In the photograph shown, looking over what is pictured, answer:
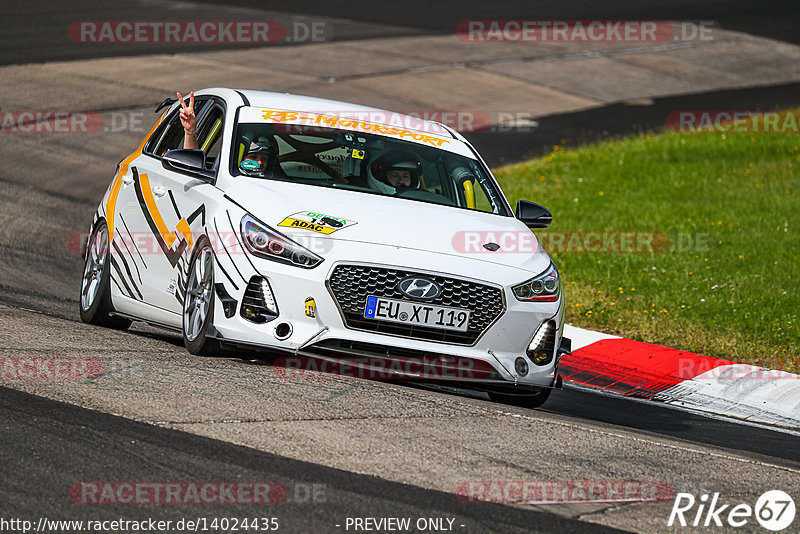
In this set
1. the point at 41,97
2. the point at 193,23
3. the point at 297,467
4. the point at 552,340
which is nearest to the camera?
the point at 297,467

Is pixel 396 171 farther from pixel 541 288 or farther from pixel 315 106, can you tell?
pixel 541 288

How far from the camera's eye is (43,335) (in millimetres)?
7906

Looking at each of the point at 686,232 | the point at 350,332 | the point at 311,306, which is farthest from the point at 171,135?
the point at 686,232

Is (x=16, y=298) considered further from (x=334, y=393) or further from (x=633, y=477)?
(x=633, y=477)

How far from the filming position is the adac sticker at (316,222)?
740cm

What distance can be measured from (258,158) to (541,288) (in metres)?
2.06

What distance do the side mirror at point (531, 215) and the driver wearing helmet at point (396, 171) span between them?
75cm

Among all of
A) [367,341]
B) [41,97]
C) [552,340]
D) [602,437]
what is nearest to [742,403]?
[552,340]

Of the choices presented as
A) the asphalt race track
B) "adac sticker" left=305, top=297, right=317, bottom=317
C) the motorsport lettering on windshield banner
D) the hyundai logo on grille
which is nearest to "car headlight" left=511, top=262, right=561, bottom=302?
the hyundai logo on grille

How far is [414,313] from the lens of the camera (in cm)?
730

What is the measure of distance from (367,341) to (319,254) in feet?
1.88

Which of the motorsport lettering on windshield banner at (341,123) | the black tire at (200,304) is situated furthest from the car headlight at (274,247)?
the motorsport lettering on windshield banner at (341,123)

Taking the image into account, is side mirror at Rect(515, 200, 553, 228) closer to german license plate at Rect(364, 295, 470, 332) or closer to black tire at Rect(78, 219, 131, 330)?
german license plate at Rect(364, 295, 470, 332)

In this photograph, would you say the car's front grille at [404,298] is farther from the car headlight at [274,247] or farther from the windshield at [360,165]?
the windshield at [360,165]
